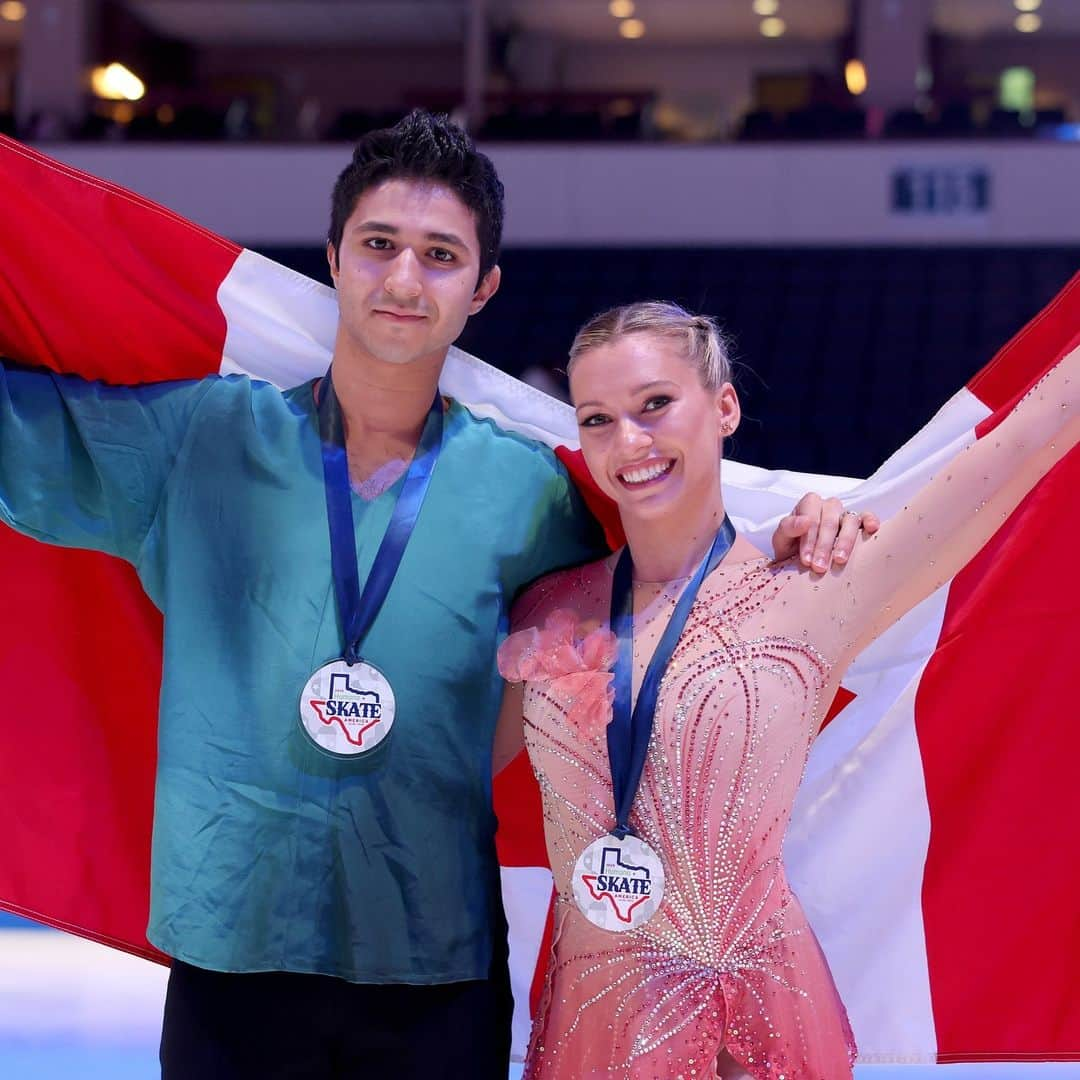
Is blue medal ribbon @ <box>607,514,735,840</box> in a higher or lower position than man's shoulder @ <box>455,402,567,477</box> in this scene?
lower

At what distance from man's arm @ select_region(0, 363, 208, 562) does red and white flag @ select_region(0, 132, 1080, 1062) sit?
0.88 feet

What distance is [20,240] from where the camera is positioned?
2023mm

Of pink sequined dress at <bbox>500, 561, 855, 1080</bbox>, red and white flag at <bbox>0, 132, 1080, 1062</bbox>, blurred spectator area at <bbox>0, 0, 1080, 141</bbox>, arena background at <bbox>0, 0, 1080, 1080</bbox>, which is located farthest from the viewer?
blurred spectator area at <bbox>0, 0, 1080, 141</bbox>

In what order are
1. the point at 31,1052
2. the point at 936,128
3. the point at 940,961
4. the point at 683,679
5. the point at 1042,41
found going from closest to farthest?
1. the point at 683,679
2. the point at 940,961
3. the point at 31,1052
4. the point at 936,128
5. the point at 1042,41

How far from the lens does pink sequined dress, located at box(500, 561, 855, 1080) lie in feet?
5.34

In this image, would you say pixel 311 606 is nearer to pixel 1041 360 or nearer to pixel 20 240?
pixel 20 240

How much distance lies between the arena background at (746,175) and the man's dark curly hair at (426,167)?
635 cm

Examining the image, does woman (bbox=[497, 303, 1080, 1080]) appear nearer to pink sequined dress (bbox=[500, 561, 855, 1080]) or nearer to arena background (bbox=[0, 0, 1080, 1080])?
pink sequined dress (bbox=[500, 561, 855, 1080])

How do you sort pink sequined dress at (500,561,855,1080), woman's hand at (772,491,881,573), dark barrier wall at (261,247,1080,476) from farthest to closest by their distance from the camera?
1. dark barrier wall at (261,247,1080,476)
2. woman's hand at (772,491,881,573)
3. pink sequined dress at (500,561,855,1080)

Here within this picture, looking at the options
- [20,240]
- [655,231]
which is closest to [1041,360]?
[20,240]

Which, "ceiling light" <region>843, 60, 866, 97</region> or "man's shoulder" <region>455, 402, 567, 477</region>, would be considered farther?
"ceiling light" <region>843, 60, 866, 97</region>

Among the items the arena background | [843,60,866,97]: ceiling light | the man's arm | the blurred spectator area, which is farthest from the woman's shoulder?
[843,60,866,97]: ceiling light

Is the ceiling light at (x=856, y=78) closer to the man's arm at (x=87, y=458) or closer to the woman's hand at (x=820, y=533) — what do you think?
the woman's hand at (x=820, y=533)

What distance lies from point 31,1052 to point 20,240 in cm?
176
